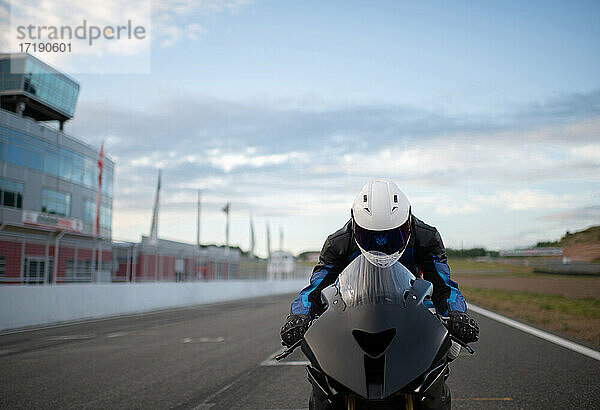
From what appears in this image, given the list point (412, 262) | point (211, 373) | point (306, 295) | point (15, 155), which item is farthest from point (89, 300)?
point (15, 155)

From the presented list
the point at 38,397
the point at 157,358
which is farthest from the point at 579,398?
the point at 157,358

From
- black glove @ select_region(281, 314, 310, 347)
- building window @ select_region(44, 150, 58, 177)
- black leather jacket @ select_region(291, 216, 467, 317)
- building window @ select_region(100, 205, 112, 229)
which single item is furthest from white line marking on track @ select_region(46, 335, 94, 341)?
building window @ select_region(100, 205, 112, 229)

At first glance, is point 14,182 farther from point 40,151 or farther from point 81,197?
point 81,197

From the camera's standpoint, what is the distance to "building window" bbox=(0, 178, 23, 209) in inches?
1699

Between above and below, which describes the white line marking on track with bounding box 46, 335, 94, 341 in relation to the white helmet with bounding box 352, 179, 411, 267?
below

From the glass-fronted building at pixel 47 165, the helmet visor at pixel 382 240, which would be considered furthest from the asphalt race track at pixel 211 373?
the glass-fronted building at pixel 47 165

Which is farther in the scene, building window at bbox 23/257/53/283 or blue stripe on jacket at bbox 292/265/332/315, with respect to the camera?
building window at bbox 23/257/53/283

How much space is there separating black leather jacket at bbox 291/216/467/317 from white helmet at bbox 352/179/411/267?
33 cm

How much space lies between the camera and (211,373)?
8.17 meters

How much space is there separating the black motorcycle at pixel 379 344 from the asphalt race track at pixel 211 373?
3653 millimetres

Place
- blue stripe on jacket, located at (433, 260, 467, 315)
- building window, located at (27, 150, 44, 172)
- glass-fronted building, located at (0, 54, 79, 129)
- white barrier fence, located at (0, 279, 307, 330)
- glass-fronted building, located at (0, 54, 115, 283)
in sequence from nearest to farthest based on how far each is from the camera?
1. blue stripe on jacket, located at (433, 260, 467, 315)
2. white barrier fence, located at (0, 279, 307, 330)
3. glass-fronted building, located at (0, 54, 115, 283)
4. building window, located at (27, 150, 44, 172)
5. glass-fronted building, located at (0, 54, 79, 129)

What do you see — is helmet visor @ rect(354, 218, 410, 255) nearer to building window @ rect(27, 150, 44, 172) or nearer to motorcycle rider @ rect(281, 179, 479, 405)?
motorcycle rider @ rect(281, 179, 479, 405)

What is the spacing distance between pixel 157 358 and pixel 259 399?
3.97m

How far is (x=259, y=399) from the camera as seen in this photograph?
20.9 ft
